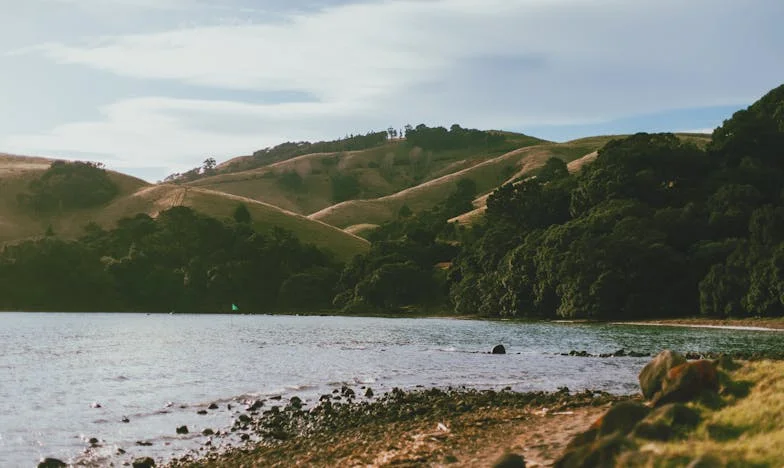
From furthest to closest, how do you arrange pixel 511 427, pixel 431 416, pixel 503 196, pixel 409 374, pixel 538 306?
1. pixel 503 196
2. pixel 538 306
3. pixel 409 374
4. pixel 431 416
5. pixel 511 427

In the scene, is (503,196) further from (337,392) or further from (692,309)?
(337,392)

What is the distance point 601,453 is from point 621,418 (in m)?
3.40

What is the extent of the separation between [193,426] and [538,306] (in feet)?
399

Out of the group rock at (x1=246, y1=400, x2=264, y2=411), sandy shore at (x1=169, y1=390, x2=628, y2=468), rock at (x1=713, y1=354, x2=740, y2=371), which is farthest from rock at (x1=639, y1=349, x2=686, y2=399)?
rock at (x1=246, y1=400, x2=264, y2=411)

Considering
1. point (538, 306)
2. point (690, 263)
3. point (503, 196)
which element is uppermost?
point (503, 196)

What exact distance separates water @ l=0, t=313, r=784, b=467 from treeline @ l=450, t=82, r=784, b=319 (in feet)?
89.2

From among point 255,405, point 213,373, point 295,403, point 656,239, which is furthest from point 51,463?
point 656,239

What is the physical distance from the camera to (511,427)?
86.2 ft

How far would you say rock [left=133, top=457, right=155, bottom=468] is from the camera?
24.1m

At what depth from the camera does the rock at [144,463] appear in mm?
24062

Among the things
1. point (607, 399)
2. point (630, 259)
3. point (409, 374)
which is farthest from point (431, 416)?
point (630, 259)

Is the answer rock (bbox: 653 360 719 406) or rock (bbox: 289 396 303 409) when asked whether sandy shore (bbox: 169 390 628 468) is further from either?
rock (bbox: 653 360 719 406)

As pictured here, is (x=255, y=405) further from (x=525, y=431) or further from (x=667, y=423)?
(x=667, y=423)

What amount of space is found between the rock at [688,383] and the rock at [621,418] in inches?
143
